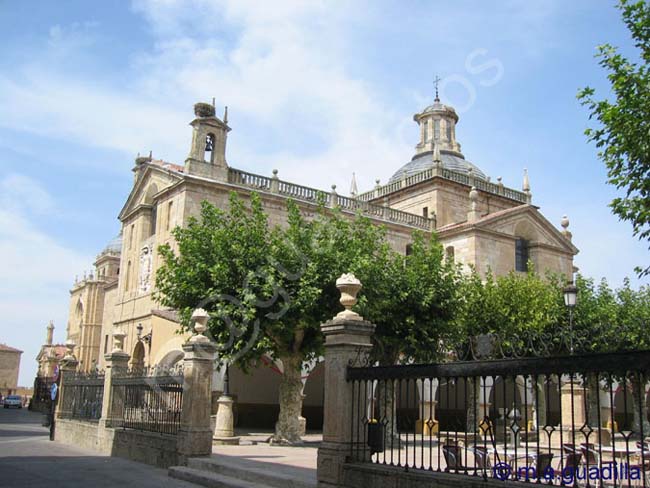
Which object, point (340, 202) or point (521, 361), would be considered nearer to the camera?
point (521, 361)

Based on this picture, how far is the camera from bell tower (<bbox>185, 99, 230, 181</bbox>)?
26.2m

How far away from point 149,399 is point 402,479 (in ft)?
25.5

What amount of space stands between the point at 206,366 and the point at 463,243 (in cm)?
2179

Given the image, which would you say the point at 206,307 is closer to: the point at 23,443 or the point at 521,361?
the point at 23,443

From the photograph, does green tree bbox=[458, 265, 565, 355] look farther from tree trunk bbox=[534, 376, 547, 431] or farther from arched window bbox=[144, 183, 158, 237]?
arched window bbox=[144, 183, 158, 237]

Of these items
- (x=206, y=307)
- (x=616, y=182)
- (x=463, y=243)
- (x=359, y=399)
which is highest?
(x=463, y=243)


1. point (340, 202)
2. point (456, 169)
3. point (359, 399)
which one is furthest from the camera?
point (456, 169)

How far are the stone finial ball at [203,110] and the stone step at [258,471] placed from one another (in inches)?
685

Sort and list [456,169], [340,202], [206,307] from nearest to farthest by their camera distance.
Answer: [206,307] → [340,202] → [456,169]

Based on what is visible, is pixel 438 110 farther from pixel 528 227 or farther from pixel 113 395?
pixel 113 395

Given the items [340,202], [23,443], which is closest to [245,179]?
[340,202]

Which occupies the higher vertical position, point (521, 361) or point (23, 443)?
point (521, 361)

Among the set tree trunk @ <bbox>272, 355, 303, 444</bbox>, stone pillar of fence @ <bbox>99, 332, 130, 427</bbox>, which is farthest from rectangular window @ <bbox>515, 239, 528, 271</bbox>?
stone pillar of fence @ <bbox>99, 332, 130, 427</bbox>

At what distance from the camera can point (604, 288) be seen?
87.4ft
